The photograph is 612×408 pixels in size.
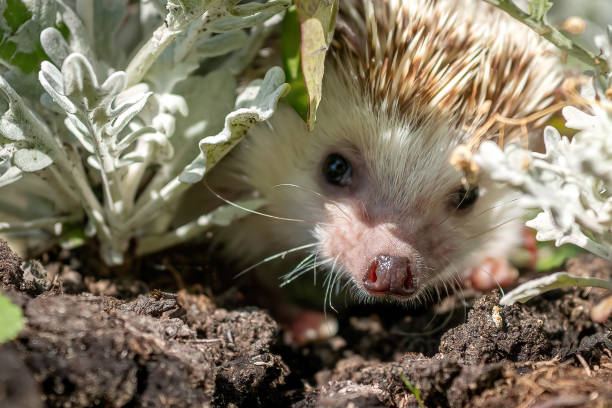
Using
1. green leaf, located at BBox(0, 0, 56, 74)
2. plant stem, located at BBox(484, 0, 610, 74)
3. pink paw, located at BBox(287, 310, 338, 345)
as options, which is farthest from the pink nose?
green leaf, located at BBox(0, 0, 56, 74)

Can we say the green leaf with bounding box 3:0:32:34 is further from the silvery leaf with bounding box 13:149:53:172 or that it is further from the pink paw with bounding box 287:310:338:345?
the pink paw with bounding box 287:310:338:345

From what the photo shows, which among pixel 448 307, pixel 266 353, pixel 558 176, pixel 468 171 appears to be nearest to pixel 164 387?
pixel 266 353

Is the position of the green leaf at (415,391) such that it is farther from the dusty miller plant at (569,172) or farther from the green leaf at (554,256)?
the green leaf at (554,256)

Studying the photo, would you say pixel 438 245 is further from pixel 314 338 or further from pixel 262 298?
pixel 262 298

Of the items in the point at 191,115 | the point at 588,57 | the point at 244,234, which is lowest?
the point at 244,234

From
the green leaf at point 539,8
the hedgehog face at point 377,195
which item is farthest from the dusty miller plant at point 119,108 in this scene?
the green leaf at point 539,8
